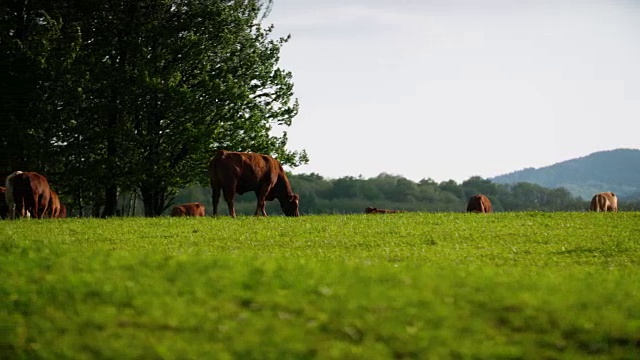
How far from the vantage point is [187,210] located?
5156 cm

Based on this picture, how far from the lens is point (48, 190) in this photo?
3319cm

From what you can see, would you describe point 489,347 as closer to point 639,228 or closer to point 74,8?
point 639,228

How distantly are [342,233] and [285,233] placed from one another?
5.52 feet

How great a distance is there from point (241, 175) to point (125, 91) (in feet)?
35.2

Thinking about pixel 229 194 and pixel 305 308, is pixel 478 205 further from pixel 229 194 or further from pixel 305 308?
pixel 305 308

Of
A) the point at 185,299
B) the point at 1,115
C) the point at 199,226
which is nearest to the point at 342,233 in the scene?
the point at 199,226

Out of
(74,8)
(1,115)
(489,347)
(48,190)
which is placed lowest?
(489,347)

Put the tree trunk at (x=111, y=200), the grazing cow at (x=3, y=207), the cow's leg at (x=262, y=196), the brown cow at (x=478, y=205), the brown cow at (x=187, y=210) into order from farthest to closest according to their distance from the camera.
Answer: the brown cow at (x=187, y=210) < the brown cow at (x=478, y=205) < the tree trunk at (x=111, y=200) < the grazing cow at (x=3, y=207) < the cow's leg at (x=262, y=196)

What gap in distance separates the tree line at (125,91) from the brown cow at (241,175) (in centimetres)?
908

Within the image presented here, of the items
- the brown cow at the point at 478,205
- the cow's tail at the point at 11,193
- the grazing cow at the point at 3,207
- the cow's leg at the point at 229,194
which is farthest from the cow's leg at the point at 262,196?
the brown cow at the point at 478,205

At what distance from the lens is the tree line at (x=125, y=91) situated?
40969 mm

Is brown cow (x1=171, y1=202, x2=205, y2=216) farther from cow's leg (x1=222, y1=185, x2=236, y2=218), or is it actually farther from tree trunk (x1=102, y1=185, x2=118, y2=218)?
cow's leg (x1=222, y1=185, x2=236, y2=218)

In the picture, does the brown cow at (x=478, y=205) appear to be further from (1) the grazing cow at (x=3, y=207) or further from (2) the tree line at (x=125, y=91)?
(1) the grazing cow at (x=3, y=207)

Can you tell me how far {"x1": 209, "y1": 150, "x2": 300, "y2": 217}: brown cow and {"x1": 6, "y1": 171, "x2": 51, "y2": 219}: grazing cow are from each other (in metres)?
6.65
